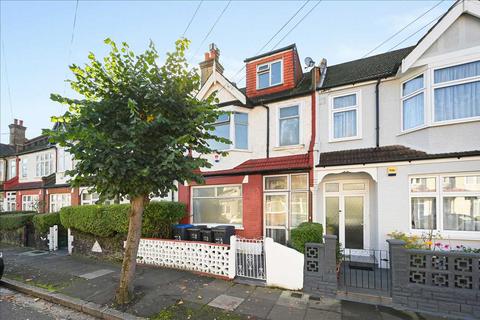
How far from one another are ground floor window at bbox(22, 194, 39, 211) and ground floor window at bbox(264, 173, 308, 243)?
61.6 feet

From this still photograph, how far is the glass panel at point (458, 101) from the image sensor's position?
7188mm

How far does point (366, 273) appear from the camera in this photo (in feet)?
24.0

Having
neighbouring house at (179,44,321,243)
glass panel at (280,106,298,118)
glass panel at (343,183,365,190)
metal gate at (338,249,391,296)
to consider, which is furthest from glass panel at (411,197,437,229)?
glass panel at (280,106,298,118)

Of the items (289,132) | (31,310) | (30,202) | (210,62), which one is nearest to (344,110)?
(289,132)

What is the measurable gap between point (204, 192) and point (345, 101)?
697 cm

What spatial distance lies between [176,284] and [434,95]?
30.1 ft

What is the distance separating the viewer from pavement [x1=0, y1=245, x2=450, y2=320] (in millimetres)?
5125

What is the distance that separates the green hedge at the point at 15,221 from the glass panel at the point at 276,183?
42.2 feet

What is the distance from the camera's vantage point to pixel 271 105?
10781 mm

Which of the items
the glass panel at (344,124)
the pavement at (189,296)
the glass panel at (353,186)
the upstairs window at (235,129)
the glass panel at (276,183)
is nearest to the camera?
the pavement at (189,296)

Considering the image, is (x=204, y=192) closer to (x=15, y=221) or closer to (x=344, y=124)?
(x=344, y=124)

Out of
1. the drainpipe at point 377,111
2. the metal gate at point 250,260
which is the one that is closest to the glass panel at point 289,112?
the drainpipe at point 377,111

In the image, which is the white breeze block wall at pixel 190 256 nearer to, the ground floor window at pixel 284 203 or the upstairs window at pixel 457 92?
the ground floor window at pixel 284 203

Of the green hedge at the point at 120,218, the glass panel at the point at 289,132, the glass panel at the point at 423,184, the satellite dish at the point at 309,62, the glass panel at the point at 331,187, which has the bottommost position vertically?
the green hedge at the point at 120,218
